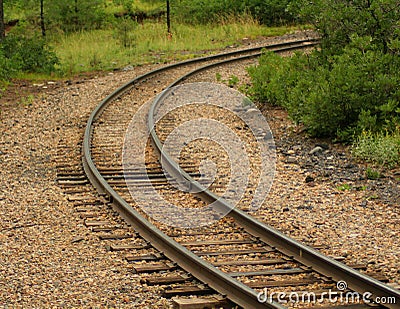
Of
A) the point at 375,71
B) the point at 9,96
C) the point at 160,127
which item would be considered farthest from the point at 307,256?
the point at 9,96

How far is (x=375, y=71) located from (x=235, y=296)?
7.23 meters

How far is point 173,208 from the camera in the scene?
30.9 ft

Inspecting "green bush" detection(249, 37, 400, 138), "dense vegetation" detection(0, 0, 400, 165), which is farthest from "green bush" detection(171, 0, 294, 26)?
"green bush" detection(249, 37, 400, 138)

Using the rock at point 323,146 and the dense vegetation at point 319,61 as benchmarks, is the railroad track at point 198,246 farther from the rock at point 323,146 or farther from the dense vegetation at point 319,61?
the dense vegetation at point 319,61

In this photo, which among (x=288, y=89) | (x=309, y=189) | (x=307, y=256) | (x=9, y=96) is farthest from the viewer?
(x=9, y=96)

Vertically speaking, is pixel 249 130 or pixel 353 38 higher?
pixel 353 38

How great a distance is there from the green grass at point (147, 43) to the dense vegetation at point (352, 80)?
8.93 meters

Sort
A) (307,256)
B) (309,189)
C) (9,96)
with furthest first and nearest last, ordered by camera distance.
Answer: (9,96) < (309,189) < (307,256)

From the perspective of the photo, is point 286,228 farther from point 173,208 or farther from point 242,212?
point 173,208

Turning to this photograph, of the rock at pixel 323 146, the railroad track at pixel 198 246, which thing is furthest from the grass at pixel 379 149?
the railroad track at pixel 198 246

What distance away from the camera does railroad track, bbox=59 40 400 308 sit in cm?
670

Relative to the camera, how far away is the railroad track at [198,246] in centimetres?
670

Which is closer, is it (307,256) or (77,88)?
(307,256)

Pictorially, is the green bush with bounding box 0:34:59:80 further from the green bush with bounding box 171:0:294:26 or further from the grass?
the grass
